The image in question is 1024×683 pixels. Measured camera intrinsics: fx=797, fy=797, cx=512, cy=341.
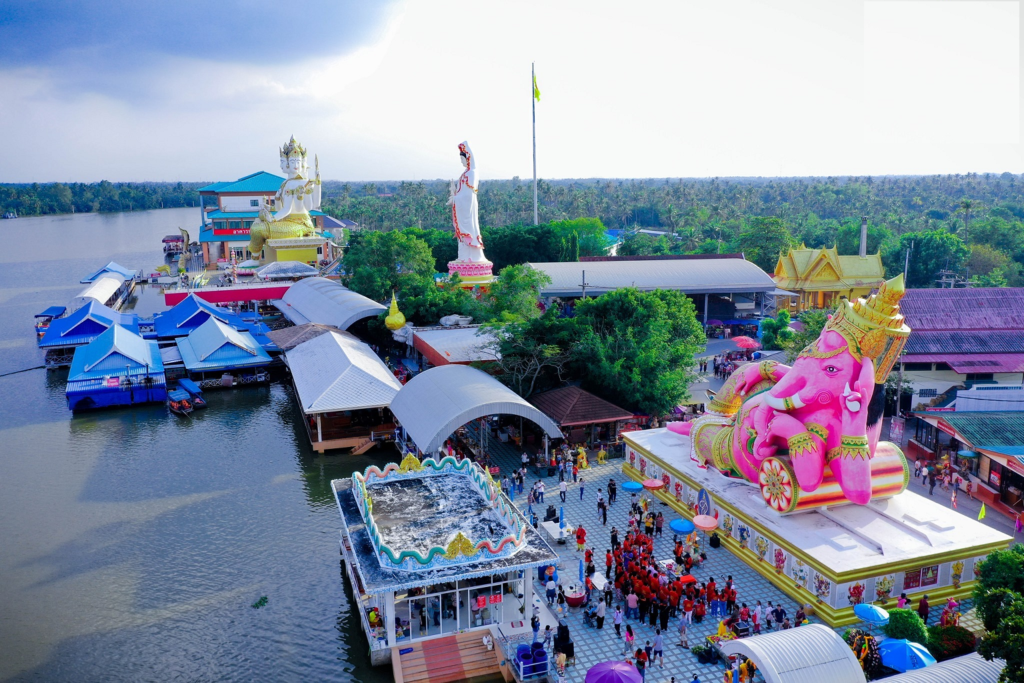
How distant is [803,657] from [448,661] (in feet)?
21.3

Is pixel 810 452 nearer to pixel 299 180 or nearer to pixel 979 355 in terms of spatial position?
pixel 979 355

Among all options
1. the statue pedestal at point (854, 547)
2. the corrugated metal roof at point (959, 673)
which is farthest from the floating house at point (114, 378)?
the corrugated metal roof at point (959, 673)

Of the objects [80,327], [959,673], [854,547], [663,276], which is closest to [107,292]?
→ [80,327]

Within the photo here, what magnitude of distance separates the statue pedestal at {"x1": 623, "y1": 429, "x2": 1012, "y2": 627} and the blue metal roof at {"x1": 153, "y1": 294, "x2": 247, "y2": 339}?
3200 cm

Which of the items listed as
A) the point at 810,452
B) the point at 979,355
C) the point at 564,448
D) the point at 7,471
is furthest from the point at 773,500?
the point at 7,471

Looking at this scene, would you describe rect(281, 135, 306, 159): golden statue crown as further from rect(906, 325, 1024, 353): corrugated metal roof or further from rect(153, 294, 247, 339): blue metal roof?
rect(906, 325, 1024, 353): corrugated metal roof

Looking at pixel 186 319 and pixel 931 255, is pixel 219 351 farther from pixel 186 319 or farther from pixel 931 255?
pixel 931 255

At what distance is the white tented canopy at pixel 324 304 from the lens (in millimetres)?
40344

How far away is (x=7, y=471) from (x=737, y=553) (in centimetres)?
2323

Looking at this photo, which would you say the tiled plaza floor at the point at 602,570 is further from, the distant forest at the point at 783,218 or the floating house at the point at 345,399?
the distant forest at the point at 783,218

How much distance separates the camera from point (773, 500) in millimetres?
18453

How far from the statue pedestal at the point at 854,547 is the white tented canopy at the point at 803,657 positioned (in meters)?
3.10

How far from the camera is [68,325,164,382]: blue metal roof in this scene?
34.1 metres

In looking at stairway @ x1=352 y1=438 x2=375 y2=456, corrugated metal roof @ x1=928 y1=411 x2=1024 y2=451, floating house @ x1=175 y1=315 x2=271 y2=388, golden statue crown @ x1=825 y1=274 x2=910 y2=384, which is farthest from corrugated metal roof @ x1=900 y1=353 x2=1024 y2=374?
floating house @ x1=175 y1=315 x2=271 y2=388
